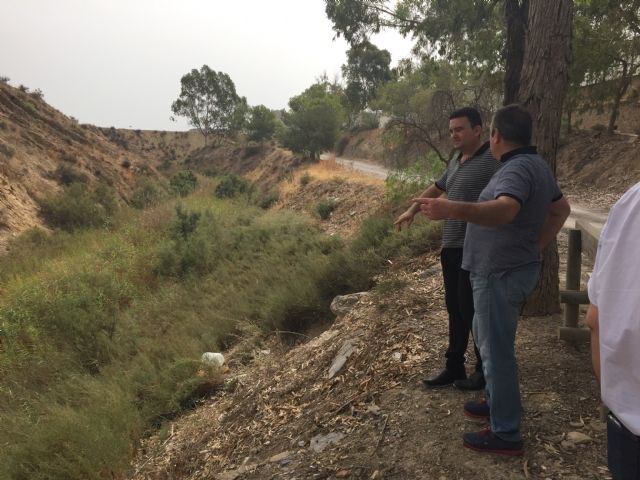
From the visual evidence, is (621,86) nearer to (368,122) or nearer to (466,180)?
(466,180)

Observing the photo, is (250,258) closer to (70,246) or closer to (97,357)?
(97,357)

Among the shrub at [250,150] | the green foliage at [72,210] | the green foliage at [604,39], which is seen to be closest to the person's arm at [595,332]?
the green foliage at [604,39]

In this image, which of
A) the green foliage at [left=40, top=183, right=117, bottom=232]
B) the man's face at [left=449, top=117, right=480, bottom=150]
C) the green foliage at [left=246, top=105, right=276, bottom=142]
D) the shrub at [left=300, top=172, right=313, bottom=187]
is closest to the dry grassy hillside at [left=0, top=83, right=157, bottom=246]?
the green foliage at [left=40, top=183, right=117, bottom=232]

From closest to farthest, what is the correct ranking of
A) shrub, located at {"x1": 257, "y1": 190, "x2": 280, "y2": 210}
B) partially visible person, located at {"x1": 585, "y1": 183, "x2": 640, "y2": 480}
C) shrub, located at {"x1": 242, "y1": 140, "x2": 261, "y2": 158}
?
partially visible person, located at {"x1": 585, "y1": 183, "x2": 640, "y2": 480} → shrub, located at {"x1": 257, "y1": 190, "x2": 280, "y2": 210} → shrub, located at {"x1": 242, "y1": 140, "x2": 261, "y2": 158}

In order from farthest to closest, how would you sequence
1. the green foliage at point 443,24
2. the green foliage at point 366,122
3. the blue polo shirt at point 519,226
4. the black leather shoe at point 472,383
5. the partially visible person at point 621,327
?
the green foliage at point 366,122
the green foliage at point 443,24
the black leather shoe at point 472,383
the blue polo shirt at point 519,226
the partially visible person at point 621,327

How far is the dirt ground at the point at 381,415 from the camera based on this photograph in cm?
242

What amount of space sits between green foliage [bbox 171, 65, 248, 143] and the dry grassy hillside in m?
29.9

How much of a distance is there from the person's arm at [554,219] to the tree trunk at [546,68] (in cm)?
136

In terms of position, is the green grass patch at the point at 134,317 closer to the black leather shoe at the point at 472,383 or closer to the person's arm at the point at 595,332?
the black leather shoe at the point at 472,383

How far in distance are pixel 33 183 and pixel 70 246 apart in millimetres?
6525

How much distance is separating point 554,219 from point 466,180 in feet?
1.85

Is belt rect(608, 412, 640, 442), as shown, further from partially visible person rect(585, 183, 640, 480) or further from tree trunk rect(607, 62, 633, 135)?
tree trunk rect(607, 62, 633, 135)

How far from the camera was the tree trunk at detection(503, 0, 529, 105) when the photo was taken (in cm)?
435

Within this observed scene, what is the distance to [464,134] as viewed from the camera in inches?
107
